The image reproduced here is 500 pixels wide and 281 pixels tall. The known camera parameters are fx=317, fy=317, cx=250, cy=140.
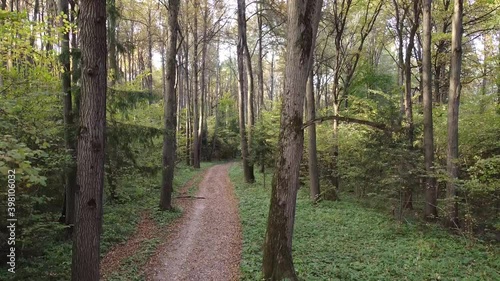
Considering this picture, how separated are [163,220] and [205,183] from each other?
8276 mm

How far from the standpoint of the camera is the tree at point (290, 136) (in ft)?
17.1

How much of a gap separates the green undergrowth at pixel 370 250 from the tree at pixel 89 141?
3.01 metres

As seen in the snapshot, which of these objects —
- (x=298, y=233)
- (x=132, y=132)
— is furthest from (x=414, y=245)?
(x=132, y=132)

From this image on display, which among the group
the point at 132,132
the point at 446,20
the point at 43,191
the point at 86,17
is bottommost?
the point at 43,191

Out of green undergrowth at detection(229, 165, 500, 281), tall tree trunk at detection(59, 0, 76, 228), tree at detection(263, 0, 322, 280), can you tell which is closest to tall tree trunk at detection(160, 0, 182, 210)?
green undergrowth at detection(229, 165, 500, 281)

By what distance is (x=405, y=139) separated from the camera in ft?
32.3

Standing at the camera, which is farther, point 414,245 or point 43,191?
point 414,245

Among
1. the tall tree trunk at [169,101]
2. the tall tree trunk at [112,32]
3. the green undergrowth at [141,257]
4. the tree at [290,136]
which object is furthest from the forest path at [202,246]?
the tall tree trunk at [112,32]

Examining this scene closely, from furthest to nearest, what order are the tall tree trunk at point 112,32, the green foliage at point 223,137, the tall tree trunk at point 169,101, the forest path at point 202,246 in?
1. the green foliage at point 223,137
2. the tall tree trunk at point 169,101
3. the tall tree trunk at point 112,32
4. the forest path at point 202,246

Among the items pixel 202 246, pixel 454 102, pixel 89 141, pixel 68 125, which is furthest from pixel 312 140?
pixel 89 141

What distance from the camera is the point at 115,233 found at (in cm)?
844

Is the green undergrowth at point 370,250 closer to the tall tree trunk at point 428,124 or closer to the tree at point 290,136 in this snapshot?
the tree at point 290,136

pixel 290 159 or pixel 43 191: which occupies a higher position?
pixel 290 159

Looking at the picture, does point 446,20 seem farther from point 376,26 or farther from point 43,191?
point 43,191
